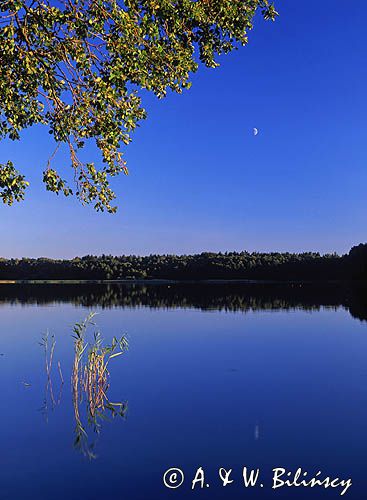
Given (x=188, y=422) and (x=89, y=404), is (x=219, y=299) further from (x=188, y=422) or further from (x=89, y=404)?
(x=188, y=422)

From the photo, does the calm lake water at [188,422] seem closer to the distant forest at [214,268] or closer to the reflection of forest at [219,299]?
the reflection of forest at [219,299]

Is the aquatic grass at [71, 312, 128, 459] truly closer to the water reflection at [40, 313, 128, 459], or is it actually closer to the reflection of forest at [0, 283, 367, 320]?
the water reflection at [40, 313, 128, 459]

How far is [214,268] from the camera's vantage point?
595 ft

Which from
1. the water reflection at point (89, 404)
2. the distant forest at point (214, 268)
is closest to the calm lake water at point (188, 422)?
the water reflection at point (89, 404)

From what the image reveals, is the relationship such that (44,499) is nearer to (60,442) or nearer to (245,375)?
(60,442)

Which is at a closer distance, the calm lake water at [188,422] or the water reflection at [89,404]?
the calm lake water at [188,422]

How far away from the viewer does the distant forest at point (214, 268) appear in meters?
161

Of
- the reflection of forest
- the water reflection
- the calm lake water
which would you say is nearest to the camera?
the calm lake water

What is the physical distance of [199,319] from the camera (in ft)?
180

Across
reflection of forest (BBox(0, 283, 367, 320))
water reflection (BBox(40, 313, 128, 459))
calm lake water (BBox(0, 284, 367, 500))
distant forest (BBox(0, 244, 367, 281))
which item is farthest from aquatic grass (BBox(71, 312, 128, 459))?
distant forest (BBox(0, 244, 367, 281))

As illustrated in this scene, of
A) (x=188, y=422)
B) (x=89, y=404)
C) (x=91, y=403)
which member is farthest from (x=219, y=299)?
(x=188, y=422)

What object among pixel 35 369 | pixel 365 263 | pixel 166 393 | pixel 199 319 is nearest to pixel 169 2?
pixel 166 393

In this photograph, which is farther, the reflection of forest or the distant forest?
the distant forest

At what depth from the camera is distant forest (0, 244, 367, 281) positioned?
16112 cm
